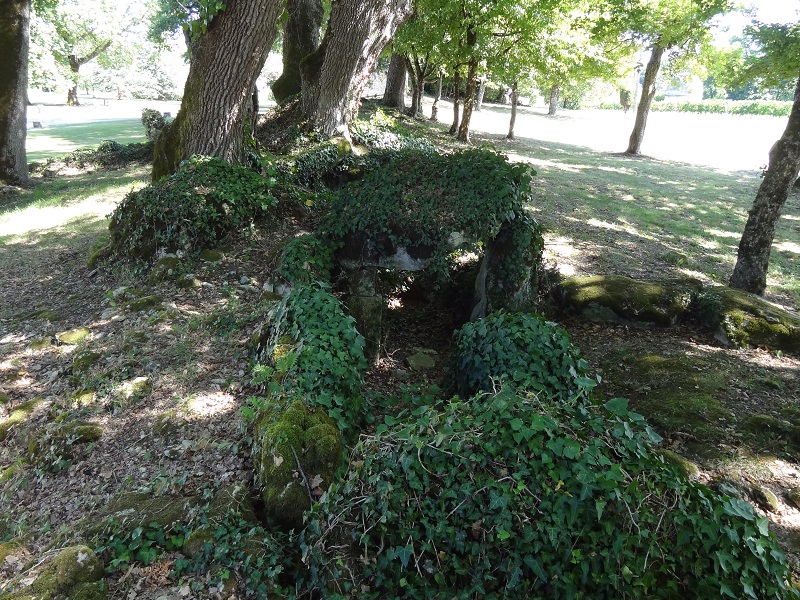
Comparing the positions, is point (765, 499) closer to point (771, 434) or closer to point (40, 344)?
point (771, 434)

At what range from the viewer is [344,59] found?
10250mm

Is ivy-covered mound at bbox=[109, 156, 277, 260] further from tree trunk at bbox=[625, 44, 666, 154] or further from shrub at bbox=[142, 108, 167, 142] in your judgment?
tree trunk at bbox=[625, 44, 666, 154]

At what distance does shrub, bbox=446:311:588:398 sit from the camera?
430 centimetres

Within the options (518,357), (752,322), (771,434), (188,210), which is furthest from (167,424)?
(752,322)

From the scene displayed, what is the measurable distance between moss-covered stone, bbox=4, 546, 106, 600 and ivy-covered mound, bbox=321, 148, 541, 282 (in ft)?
13.8

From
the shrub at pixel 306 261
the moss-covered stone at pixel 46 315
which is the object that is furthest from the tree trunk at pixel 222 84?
the shrub at pixel 306 261

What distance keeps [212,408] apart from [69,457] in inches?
44.7

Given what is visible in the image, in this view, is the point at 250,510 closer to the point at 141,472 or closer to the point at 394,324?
the point at 141,472

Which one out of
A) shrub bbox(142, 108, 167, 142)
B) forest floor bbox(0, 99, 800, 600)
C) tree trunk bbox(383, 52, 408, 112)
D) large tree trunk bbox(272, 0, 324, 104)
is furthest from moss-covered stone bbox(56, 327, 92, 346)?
tree trunk bbox(383, 52, 408, 112)

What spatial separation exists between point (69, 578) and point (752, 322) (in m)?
7.58

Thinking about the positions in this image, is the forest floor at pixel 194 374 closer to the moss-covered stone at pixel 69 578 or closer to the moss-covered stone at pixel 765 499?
the moss-covered stone at pixel 765 499

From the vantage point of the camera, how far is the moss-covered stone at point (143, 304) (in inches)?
250

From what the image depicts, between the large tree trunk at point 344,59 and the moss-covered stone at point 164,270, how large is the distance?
15.6 ft

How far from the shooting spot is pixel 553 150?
2236 cm
